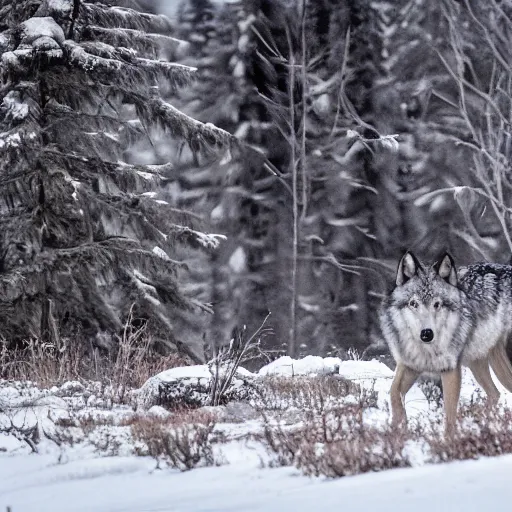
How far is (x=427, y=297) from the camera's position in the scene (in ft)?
23.1

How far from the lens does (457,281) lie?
729 cm

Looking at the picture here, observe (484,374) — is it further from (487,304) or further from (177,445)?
(177,445)

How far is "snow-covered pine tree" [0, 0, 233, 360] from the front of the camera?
12797 mm

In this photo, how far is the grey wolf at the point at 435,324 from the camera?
7059 mm

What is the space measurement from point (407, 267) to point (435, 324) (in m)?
0.55

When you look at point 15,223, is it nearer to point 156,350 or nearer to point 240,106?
point 156,350

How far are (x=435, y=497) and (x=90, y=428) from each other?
12.0ft

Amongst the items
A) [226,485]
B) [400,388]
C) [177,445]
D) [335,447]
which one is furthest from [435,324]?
[226,485]

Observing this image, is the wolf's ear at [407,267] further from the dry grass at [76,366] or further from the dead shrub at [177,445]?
the dry grass at [76,366]

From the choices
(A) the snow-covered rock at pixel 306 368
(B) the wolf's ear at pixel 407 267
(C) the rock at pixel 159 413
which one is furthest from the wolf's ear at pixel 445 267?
(A) the snow-covered rock at pixel 306 368

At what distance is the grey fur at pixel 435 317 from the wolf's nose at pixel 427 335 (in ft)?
0.36

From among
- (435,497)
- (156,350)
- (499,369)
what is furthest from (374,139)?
(435,497)

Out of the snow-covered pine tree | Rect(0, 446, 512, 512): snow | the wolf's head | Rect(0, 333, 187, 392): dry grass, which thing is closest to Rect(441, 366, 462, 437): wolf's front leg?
the wolf's head

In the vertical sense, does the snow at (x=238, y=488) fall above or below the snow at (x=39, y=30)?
below
